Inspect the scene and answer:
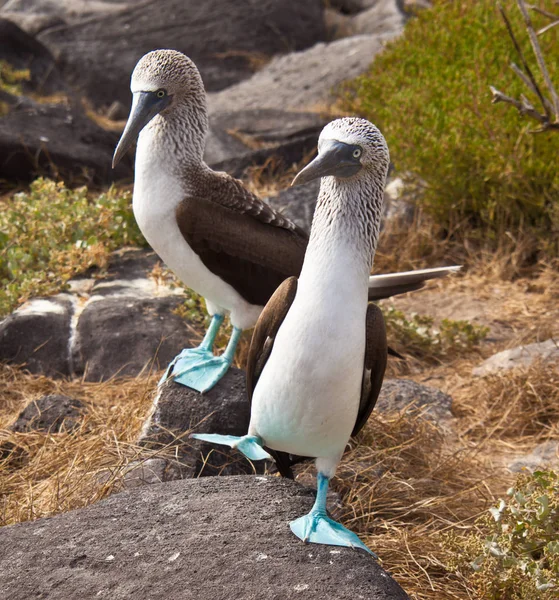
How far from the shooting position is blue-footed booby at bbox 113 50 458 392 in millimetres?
3617

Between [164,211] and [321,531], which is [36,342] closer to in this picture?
[164,211]

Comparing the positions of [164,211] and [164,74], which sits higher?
[164,74]

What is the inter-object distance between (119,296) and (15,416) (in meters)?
1.17

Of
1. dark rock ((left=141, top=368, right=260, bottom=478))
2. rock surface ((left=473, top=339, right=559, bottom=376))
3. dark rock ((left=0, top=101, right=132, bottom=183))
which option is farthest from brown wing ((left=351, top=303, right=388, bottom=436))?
dark rock ((left=0, top=101, right=132, bottom=183))

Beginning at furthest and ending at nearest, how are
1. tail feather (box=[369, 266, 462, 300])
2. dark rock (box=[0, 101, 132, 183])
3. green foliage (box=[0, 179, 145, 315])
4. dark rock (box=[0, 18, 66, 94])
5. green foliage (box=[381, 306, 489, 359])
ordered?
dark rock (box=[0, 18, 66, 94])
dark rock (box=[0, 101, 132, 183])
green foliage (box=[381, 306, 489, 359])
green foliage (box=[0, 179, 145, 315])
tail feather (box=[369, 266, 462, 300])

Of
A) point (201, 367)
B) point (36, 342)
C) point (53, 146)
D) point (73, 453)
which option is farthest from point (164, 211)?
point (53, 146)

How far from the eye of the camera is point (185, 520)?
8.93 ft

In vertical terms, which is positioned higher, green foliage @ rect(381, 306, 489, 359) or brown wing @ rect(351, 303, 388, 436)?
brown wing @ rect(351, 303, 388, 436)

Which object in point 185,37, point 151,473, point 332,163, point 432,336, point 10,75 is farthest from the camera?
point 185,37

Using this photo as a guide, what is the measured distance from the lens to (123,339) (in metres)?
4.95

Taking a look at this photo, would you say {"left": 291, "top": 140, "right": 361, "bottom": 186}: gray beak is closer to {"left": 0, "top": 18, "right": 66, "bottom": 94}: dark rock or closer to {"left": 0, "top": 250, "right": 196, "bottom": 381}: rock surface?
{"left": 0, "top": 250, "right": 196, "bottom": 381}: rock surface

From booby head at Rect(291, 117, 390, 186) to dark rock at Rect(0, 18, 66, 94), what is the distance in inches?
324

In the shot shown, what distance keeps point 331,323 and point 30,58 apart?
8822 millimetres

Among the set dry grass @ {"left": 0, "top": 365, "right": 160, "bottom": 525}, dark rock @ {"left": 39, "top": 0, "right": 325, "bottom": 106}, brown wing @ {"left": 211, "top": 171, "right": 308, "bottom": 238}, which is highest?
dark rock @ {"left": 39, "top": 0, "right": 325, "bottom": 106}
